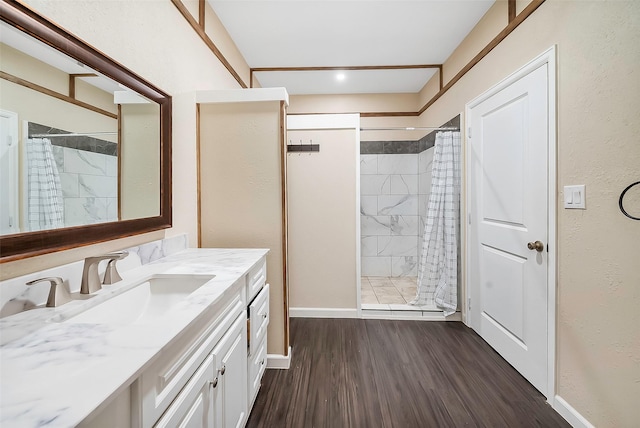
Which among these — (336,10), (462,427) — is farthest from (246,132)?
(462,427)

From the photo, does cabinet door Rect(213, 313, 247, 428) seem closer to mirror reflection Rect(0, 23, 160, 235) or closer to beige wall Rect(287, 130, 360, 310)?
mirror reflection Rect(0, 23, 160, 235)

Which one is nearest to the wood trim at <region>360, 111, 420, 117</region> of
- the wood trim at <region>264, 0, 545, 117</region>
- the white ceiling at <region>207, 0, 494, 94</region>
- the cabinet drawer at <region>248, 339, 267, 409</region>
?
the wood trim at <region>264, 0, 545, 117</region>

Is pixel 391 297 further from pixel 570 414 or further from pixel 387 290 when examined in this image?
pixel 570 414

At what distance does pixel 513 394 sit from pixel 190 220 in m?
2.36

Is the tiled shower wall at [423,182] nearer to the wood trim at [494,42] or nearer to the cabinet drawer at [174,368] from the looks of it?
the wood trim at [494,42]

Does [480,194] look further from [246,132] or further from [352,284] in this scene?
[246,132]

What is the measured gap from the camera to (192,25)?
1.96 meters

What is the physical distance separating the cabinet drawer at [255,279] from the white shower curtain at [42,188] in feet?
2.75

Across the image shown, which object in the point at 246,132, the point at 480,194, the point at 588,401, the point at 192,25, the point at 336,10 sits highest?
the point at 336,10

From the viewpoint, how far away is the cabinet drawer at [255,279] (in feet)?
5.14

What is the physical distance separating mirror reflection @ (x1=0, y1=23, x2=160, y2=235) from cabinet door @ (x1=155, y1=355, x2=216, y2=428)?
692 mm

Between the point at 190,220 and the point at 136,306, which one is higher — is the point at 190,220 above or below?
above

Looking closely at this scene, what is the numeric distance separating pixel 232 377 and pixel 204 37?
2.25 meters

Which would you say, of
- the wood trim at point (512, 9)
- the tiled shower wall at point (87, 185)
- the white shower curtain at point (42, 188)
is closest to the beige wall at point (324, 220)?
the wood trim at point (512, 9)
